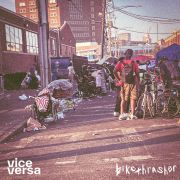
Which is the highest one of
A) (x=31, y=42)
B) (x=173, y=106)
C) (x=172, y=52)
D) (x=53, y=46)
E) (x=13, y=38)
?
(x=13, y=38)

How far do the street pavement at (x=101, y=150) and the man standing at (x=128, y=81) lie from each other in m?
0.48

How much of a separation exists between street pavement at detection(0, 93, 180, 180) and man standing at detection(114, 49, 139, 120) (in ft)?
1.57

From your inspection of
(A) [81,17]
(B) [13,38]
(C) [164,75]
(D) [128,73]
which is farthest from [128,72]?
(A) [81,17]

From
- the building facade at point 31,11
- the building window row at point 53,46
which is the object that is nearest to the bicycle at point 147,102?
the building window row at point 53,46

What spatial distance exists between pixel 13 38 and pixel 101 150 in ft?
99.2

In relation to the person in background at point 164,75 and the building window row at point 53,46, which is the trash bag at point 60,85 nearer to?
the person in background at point 164,75

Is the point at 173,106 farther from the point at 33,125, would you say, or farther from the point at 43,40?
the point at 43,40

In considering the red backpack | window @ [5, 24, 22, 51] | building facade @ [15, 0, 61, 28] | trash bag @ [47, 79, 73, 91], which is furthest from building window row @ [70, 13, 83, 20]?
the red backpack

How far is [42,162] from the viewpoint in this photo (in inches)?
266

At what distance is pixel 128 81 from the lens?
10.8 m

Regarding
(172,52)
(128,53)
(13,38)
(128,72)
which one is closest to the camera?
(128,53)

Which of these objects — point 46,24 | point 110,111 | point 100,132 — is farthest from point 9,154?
point 46,24

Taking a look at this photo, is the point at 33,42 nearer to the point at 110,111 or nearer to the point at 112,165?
the point at 110,111

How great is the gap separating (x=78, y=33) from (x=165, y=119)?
150m
